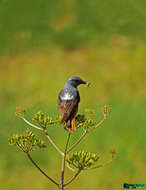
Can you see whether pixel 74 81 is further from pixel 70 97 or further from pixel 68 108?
pixel 68 108

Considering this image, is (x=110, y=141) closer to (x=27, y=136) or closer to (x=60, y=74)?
(x=60, y=74)

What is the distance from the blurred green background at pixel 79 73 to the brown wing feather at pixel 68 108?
872 centimetres

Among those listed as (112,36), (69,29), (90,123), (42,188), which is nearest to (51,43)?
(69,29)

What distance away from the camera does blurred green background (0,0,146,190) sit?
14227 mm

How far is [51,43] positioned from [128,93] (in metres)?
7.37

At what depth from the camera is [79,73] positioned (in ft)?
68.4

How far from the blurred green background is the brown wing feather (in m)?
8.72

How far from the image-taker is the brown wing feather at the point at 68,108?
4.50 metres

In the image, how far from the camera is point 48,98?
19.2 metres

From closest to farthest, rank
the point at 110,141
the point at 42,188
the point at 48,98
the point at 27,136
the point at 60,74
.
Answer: the point at 27,136, the point at 42,188, the point at 110,141, the point at 48,98, the point at 60,74

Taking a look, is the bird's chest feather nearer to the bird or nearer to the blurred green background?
the bird

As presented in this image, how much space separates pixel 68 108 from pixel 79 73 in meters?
16.3

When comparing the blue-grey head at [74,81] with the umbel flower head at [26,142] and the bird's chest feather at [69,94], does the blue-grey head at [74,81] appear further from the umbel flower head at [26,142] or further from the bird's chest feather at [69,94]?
the umbel flower head at [26,142]

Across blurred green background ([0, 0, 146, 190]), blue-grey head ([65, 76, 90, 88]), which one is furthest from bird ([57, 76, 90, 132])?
blurred green background ([0, 0, 146, 190])
